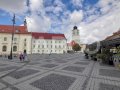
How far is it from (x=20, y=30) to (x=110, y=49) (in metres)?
51.5

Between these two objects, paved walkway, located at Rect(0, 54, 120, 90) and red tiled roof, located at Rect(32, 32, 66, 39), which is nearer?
paved walkway, located at Rect(0, 54, 120, 90)

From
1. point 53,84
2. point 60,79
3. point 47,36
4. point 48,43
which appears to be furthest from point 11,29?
point 53,84

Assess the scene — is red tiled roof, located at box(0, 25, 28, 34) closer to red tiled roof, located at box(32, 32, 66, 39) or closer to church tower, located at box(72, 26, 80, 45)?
red tiled roof, located at box(32, 32, 66, 39)

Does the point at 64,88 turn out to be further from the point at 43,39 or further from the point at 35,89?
the point at 43,39

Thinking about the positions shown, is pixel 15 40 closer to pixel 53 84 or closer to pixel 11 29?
pixel 11 29

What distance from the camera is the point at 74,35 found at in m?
98.2

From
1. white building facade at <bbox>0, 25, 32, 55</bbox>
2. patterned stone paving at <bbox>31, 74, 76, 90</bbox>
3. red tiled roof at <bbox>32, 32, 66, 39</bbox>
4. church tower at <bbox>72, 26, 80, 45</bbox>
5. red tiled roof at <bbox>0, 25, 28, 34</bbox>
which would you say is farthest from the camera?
church tower at <bbox>72, 26, 80, 45</bbox>

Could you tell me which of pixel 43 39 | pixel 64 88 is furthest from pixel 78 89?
pixel 43 39

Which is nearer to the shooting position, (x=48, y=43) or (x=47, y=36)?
(x=48, y=43)

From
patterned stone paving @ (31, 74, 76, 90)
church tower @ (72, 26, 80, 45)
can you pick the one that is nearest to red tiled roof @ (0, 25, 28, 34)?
church tower @ (72, 26, 80, 45)

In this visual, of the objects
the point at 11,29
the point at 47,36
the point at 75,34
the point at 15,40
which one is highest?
the point at 75,34

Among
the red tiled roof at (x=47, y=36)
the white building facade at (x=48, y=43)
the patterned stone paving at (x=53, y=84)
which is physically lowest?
the patterned stone paving at (x=53, y=84)

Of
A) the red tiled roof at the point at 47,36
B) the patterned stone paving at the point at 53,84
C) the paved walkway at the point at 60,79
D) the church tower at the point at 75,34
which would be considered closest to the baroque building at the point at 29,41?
the red tiled roof at the point at 47,36

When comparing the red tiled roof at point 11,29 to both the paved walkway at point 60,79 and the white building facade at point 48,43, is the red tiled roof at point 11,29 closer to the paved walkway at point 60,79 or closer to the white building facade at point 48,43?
the white building facade at point 48,43
